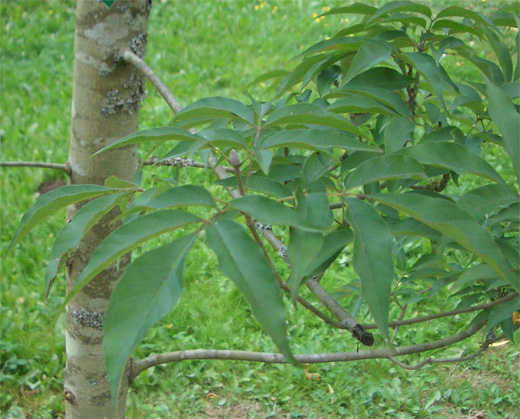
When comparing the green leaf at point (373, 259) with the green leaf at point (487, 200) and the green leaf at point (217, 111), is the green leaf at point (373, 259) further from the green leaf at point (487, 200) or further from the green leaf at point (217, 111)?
the green leaf at point (217, 111)

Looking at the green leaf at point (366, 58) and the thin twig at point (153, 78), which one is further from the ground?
the thin twig at point (153, 78)

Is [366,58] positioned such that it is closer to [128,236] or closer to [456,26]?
[456,26]

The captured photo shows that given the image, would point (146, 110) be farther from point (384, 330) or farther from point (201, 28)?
point (384, 330)

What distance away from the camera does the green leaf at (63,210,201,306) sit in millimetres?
736

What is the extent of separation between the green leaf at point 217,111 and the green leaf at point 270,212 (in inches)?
8.5

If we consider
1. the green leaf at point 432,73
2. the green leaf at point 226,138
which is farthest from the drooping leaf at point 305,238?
the green leaf at point 432,73

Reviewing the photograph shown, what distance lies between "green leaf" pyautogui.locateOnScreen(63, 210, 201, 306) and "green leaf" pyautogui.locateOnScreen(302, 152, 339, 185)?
188mm

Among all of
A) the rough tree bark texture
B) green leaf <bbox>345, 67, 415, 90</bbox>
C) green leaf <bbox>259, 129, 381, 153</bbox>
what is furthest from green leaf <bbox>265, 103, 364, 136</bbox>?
the rough tree bark texture

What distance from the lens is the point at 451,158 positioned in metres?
0.88

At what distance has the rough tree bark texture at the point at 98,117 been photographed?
156 centimetres

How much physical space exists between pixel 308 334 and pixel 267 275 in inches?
90.5

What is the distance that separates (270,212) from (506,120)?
39 cm

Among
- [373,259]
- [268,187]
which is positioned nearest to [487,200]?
[373,259]

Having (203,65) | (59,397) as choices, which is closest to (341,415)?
(59,397)
